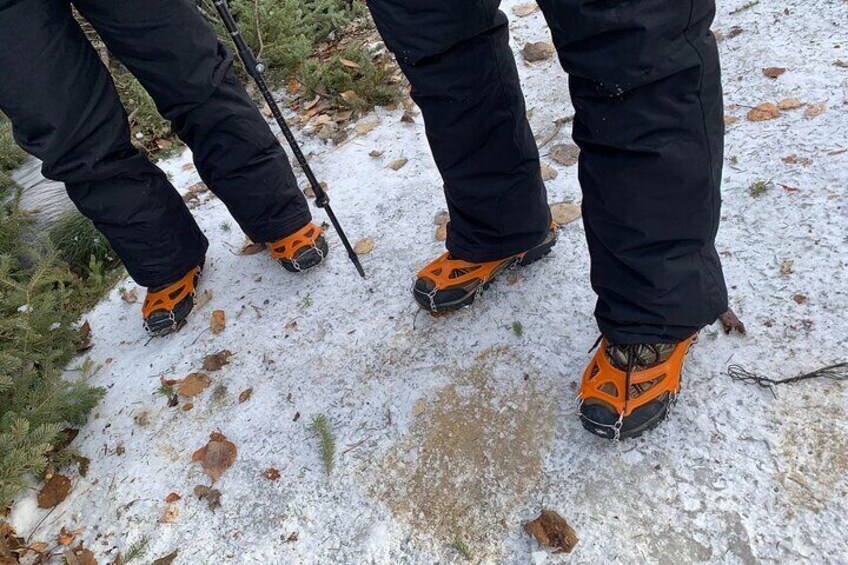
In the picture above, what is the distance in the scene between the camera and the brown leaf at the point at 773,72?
10.0 feet

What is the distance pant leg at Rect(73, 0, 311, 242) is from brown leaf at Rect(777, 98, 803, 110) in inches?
94.1

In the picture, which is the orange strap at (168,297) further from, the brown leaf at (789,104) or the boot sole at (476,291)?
the brown leaf at (789,104)

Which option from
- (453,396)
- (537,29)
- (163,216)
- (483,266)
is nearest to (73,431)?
(163,216)

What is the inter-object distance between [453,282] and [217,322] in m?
1.21

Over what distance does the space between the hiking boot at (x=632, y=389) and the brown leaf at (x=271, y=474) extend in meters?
1.15

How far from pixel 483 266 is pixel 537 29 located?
2.48 metres

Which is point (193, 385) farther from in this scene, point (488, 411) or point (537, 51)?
point (537, 51)

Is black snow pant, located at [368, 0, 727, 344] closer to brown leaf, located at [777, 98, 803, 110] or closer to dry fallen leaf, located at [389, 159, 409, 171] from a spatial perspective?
dry fallen leaf, located at [389, 159, 409, 171]

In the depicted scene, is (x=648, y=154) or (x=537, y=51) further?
(x=537, y=51)

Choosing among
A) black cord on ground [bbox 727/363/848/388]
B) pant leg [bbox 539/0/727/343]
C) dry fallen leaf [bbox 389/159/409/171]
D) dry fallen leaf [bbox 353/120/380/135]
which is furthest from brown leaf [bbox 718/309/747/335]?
dry fallen leaf [bbox 353/120/380/135]

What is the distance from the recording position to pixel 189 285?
2996 mm

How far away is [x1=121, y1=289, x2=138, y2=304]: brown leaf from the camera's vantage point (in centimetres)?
317

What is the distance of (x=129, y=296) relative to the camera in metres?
3.19

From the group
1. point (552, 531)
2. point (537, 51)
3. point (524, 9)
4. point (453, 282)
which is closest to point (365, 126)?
point (537, 51)
